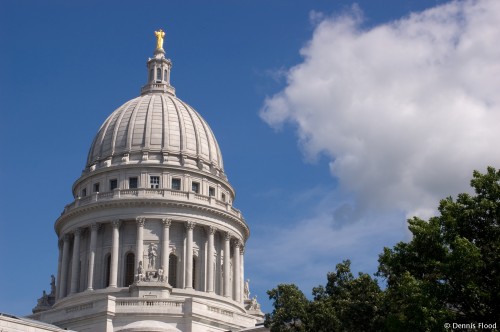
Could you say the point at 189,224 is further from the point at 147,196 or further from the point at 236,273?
the point at 236,273

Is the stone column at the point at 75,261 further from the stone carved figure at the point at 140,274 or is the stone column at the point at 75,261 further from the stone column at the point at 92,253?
the stone carved figure at the point at 140,274

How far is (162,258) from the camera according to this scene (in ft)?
267

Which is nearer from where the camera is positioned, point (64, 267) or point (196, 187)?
point (64, 267)

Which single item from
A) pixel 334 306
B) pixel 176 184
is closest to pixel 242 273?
pixel 176 184

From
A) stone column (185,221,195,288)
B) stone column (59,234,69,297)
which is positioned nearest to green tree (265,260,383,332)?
stone column (185,221,195,288)

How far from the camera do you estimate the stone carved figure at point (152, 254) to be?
265 feet

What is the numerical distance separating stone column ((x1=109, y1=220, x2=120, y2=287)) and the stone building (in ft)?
0.33

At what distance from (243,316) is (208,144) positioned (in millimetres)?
23168

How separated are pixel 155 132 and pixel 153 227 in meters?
12.1

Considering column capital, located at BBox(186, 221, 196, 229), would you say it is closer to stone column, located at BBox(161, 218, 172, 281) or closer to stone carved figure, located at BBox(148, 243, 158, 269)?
stone column, located at BBox(161, 218, 172, 281)

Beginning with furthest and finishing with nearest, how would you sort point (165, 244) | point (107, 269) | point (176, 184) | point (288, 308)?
point (176, 184), point (107, 269), point (165, 244), point (288, 308)

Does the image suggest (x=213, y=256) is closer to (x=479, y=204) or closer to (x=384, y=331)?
(x=384, y=331)

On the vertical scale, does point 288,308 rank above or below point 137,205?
below

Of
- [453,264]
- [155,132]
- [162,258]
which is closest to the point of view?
[453,264]
